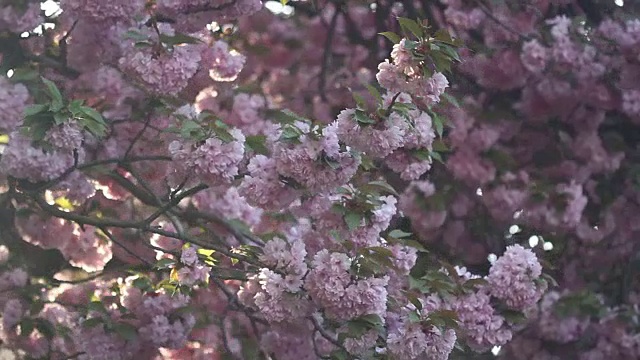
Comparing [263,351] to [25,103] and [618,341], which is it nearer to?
[25,103]

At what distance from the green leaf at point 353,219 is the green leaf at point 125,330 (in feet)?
2.35

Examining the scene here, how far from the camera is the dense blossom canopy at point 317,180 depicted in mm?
2250

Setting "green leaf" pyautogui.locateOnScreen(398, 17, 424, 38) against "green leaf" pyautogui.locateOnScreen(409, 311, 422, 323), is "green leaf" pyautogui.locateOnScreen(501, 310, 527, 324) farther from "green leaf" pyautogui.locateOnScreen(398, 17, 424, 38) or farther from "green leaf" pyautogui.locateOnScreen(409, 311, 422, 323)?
"green leaf" pyautogui.locateOnScreen(398, 17, 424, 38)

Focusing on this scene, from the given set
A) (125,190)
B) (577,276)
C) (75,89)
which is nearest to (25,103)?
(75,89)

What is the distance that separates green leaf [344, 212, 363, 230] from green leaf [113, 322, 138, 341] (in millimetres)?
715

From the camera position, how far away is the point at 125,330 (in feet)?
8.96

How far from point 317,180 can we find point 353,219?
0.14 meters

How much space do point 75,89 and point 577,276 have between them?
173cm

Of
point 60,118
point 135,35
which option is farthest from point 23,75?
point 60,118

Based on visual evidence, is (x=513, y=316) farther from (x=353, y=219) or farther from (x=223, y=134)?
(x=223, y=134)

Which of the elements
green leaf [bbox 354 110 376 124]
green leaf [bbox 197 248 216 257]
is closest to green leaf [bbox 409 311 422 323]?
green leaf [bbox 354 110 376 124]

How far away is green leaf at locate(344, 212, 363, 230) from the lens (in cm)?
224

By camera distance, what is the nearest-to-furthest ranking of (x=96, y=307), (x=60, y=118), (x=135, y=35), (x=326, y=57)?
(x=60, y=118) < (x=135, y=35) < (x=96, y=307) < (x=326, y=57)

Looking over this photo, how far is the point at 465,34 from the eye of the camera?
3.77 metres
